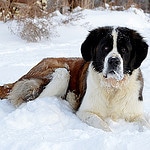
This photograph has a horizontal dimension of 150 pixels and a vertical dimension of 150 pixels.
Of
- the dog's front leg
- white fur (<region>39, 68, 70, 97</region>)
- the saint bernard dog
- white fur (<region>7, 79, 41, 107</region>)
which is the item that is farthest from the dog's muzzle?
white fur (<region>7, 79, 41, 107</region>)

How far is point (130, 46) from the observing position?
4.29m

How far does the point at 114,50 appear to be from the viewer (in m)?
4.11

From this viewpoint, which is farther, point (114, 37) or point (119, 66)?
point (114, 37)

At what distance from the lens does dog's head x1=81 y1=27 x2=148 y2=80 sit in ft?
13.3

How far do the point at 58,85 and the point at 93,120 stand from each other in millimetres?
929

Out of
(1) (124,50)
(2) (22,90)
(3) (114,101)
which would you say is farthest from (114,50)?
(2) (22,90)

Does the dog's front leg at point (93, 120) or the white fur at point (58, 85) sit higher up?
the white fur at point (58, 85)

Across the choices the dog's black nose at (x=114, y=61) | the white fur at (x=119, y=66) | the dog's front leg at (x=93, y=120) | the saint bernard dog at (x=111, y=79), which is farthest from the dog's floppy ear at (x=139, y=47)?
the dog's front leg at (x=93, y=120)

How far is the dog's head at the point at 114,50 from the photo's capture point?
406cm

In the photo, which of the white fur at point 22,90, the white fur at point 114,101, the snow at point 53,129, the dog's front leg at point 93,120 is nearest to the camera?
the snow at point 53,129

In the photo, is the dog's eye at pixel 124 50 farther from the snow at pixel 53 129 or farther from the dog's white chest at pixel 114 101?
the snow at pixel 53 129

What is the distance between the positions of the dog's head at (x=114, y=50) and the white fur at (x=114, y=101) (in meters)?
0.14

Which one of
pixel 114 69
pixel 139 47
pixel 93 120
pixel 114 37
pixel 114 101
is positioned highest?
pixel 114 37

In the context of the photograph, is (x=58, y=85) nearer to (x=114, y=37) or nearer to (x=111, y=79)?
(x=111, y=79)
